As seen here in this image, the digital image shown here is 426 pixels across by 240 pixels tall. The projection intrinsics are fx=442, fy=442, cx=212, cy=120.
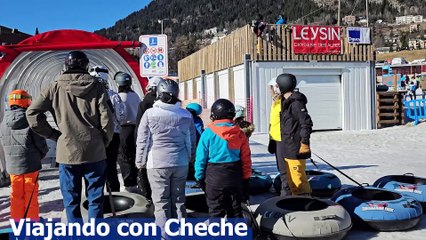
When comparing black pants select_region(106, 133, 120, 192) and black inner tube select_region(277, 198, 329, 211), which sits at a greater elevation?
black pants select_region(106, 133, 120, 192)

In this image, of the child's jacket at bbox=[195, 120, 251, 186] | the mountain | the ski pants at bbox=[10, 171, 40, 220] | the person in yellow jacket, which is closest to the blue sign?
the person in yellow jacket

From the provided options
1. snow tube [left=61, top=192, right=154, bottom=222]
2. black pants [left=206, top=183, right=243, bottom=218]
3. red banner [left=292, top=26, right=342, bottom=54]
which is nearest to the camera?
black pants [left=206, top=183, right=243, bottom=218]

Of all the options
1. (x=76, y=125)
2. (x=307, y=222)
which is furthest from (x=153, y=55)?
(x=307, y=222)

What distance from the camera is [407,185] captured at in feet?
20.6

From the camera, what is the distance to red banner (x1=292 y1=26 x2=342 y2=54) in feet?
59.9

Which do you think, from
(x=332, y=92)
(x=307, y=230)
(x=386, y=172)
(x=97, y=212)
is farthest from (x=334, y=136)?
(x=97, y=212)

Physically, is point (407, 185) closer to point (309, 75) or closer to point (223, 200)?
point (223, 200)

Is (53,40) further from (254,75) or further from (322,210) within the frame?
(254,75)

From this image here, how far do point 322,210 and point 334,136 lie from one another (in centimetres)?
1254

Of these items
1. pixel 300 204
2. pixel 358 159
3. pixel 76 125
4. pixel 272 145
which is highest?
pixel 76 125

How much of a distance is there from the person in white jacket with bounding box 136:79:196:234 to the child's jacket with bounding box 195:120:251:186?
22 cm

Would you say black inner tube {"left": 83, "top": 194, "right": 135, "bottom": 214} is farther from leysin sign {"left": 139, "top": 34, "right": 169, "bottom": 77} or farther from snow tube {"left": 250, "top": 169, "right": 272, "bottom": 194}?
leysin sign {"left": 139, "top": 34, "right": 169, "bottom": 77}

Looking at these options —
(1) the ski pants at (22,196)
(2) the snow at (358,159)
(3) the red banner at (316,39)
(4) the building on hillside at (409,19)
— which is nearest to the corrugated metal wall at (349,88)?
(3) the red banner at (316,39)

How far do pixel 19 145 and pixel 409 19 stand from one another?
544 ft
